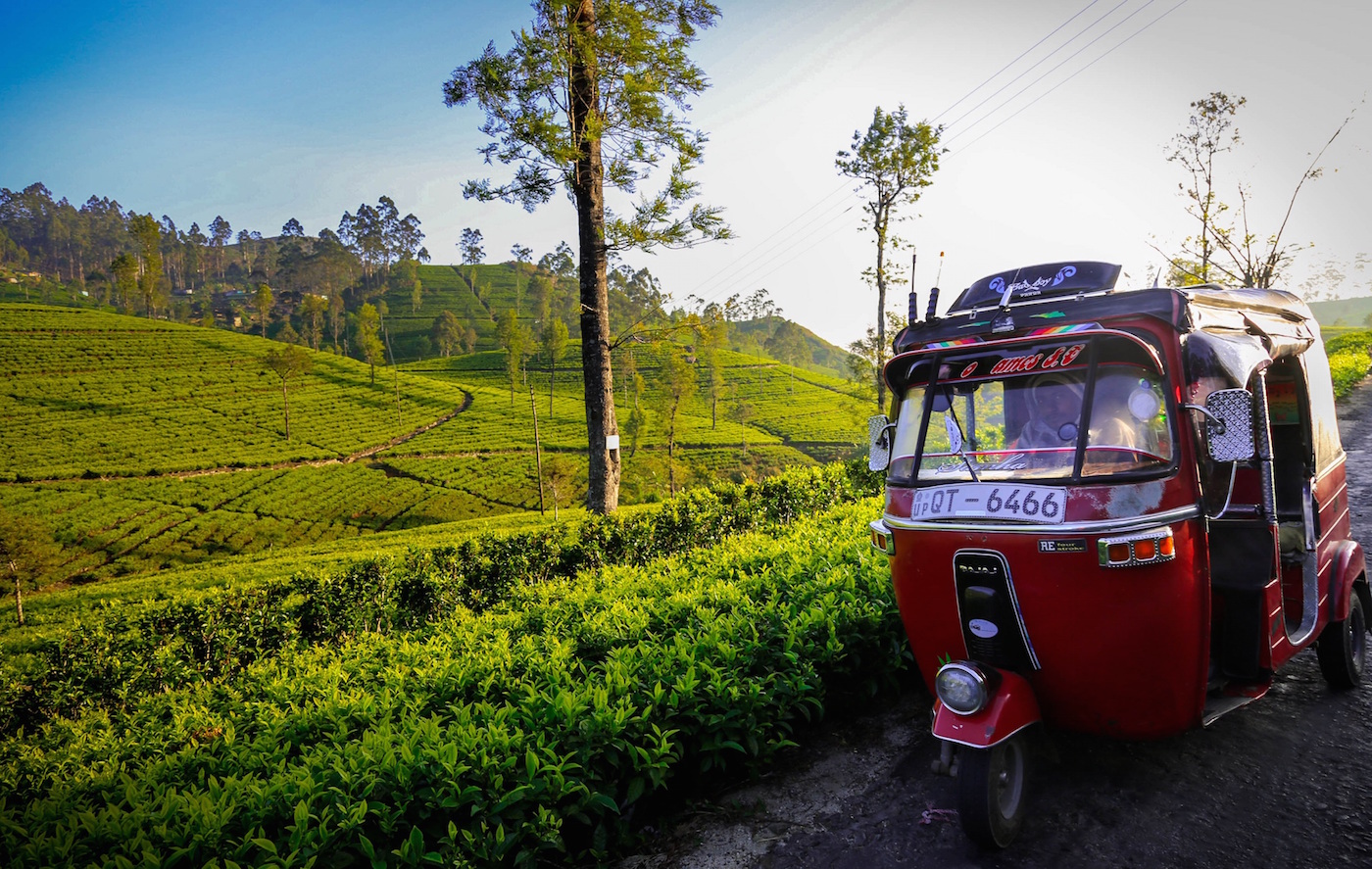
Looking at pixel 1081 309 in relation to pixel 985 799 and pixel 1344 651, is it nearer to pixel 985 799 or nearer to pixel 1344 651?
pixel 985 799

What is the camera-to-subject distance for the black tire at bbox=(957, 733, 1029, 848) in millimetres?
3168

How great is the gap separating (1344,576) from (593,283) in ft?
35.6

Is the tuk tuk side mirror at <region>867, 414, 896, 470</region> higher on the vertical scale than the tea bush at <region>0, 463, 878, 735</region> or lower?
higher

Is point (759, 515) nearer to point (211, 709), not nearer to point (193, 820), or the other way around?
point (211, 709)

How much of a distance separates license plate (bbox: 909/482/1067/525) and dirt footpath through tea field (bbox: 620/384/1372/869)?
1457 millimetres

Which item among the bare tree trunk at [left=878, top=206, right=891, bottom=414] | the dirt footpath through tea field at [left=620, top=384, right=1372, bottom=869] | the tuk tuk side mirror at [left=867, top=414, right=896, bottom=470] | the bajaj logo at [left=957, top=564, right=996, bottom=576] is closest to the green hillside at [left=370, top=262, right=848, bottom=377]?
the bare tree trunk at [left=878, top=206, right=891, bottom=414]

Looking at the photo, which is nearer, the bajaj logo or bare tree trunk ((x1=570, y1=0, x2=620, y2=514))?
A: the bajaj logo

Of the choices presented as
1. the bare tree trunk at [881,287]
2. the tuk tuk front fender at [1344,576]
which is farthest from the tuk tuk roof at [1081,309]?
the bare tree trunk at [881,287]

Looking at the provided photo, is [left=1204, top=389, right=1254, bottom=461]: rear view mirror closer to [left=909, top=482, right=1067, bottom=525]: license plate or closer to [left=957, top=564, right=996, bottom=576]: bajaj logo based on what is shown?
[left=909, top=482, right=1067, bottom=525]: license plate

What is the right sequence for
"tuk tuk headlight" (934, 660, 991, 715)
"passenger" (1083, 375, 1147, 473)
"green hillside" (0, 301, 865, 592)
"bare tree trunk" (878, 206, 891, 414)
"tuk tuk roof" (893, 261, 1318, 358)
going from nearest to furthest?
"tuk tuk headlight" (934, 660, 991, 715)
"passenger" (1083, 375, 1147, 473)
"tuk tuk roof" (893, 261, 1318, 358)
"bare tree trunk" (878, 206, 891, 414)
"green hillside" (0, 301, 865, 592)

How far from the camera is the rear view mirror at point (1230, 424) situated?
3156 mm

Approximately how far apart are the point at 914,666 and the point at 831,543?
2.14 metres

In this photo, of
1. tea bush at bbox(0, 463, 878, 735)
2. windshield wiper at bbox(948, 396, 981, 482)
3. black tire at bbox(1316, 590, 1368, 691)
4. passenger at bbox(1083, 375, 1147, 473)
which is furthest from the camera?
tea bush at bbox(0, 463, 878, 735)

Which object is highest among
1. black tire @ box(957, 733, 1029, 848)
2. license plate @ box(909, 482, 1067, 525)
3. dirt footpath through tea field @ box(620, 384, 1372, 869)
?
license plate @ box(909, 482, 1067, 525)
